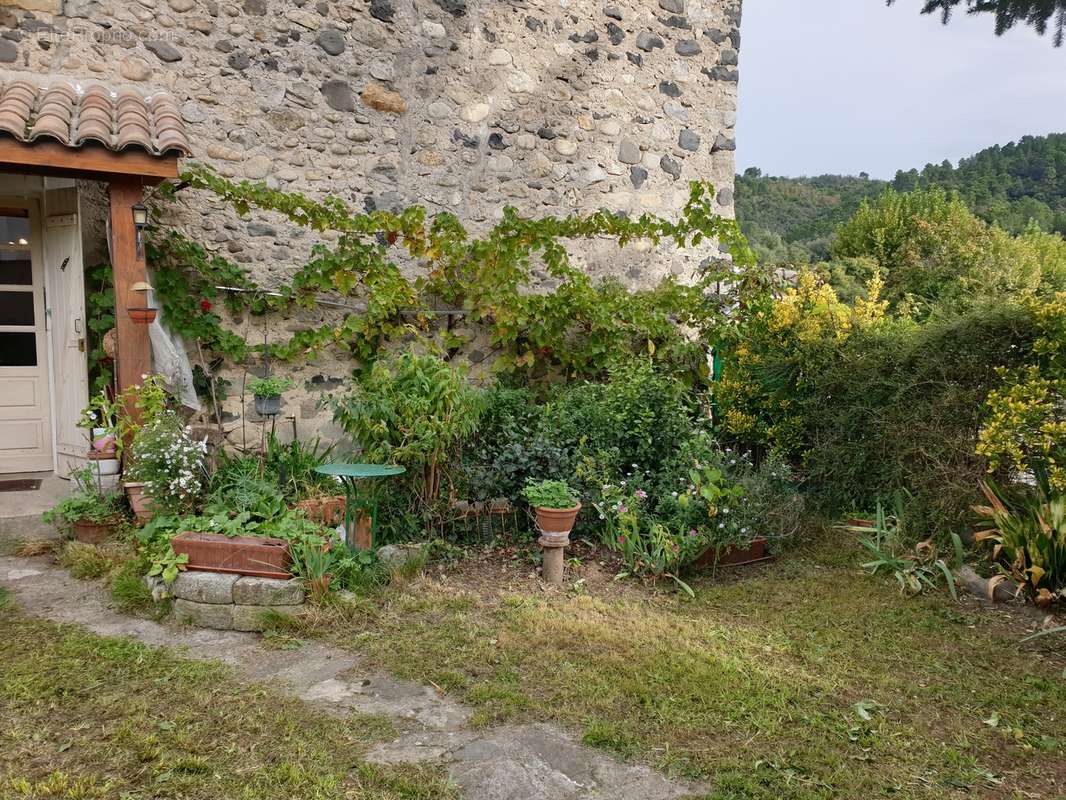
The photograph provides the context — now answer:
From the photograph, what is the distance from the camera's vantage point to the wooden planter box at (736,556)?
15.1 ft

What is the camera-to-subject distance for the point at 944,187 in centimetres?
2427

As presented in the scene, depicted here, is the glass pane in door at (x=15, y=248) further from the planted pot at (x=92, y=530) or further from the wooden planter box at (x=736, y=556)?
the wooden planter box at (x=736, y=556)

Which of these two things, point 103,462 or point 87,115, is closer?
point 87,115

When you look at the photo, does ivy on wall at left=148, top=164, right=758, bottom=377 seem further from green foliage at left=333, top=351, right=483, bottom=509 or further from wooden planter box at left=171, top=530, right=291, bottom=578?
wooden planter box at left=171, top=530, right=291, bottom=578

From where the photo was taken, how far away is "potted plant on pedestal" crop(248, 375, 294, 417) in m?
5.09

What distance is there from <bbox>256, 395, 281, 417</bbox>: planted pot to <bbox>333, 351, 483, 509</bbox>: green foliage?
47.8 inches

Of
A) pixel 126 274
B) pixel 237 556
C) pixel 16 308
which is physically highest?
pixel 126 274

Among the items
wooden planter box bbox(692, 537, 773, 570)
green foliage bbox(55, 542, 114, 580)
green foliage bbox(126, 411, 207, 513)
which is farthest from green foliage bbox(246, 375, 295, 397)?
wooden planter box bbox(692, 537, 773, 570)

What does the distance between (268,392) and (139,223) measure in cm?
135

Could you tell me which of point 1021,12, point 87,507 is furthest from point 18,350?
point 1021,12

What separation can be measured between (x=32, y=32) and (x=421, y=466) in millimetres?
4108

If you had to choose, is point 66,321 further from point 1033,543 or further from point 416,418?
point 1033,543

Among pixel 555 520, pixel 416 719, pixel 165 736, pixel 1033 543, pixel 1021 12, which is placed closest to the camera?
pixel 165 736

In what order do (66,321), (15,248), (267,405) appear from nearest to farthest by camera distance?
(66,321) → (15,248) → (267,405)
